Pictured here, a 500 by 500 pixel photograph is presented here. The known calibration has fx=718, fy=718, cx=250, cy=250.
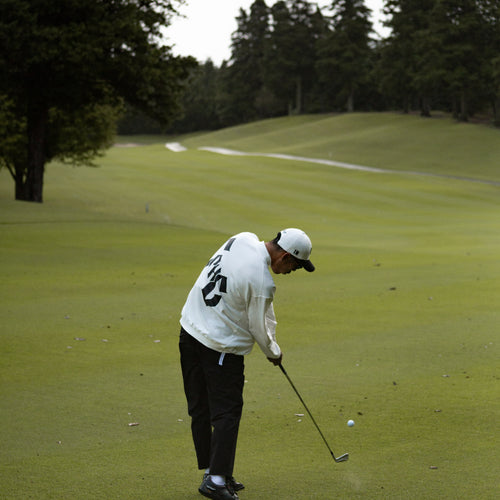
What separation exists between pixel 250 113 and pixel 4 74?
9624 centimetres

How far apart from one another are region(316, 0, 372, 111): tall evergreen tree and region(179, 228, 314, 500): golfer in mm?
96332

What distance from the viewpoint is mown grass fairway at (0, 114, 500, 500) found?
5707 mm

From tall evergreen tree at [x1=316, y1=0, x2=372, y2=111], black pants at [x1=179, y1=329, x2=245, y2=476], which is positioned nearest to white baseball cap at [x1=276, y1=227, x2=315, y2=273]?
black pants at [x1=179, y1=329, x2=245, y2=476]

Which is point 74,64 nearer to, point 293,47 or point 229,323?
point 229,323

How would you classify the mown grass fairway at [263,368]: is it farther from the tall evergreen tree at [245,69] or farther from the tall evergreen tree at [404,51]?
the tall evergreen tree at [245,69]

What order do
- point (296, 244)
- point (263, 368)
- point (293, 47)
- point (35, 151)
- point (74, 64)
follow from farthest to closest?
point (293, 47) → point (35, 151) → point (74, 64) → point (263, 368) → point (296, 244)

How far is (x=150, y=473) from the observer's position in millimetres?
5668

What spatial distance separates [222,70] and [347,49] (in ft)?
122

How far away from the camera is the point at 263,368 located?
881 cm

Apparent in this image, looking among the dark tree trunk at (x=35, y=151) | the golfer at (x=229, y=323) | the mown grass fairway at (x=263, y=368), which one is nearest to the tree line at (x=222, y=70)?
the dark tree trunk at (x=35, y=151)

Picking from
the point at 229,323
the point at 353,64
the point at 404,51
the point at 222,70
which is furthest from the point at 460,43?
the point at 229,323

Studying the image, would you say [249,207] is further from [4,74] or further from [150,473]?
[150,473]

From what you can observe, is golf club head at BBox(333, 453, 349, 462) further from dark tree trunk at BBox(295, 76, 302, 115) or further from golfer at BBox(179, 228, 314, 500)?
dark tree trunk at BBox(295, 76, 302, 115)

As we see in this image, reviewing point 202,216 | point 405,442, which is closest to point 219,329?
point 405,442
